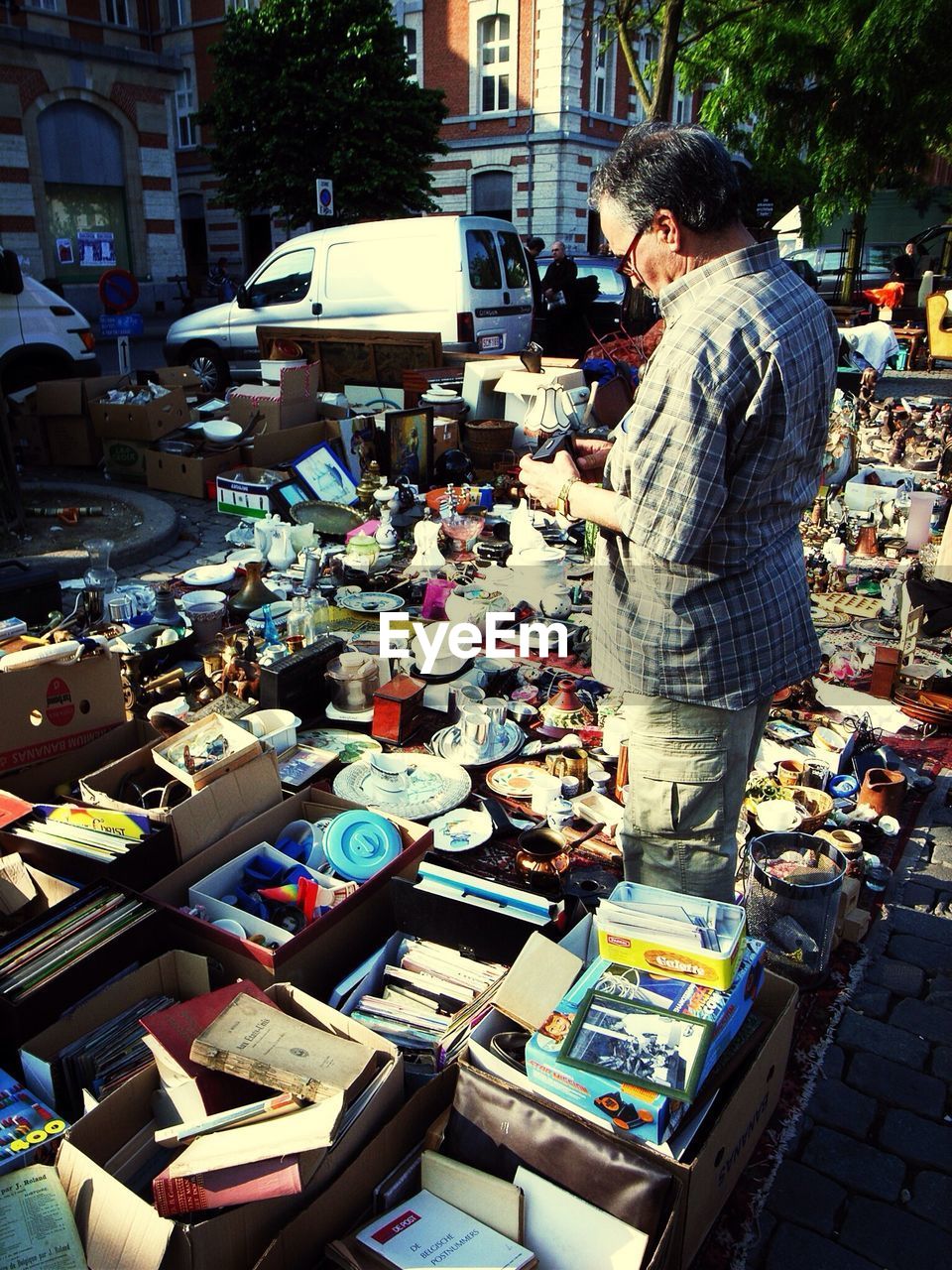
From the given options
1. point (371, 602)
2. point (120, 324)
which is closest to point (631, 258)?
point (371, 602)

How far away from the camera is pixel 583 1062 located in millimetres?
1784

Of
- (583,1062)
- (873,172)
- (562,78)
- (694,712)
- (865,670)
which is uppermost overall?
(562,78)

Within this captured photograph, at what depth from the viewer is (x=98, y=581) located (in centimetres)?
524

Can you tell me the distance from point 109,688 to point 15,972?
1369 millimetres

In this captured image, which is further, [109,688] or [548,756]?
[548,756]

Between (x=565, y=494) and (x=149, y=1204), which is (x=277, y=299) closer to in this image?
(x=565, y=494)

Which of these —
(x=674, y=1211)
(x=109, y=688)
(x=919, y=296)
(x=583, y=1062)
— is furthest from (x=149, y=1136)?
(x=919, y=296)

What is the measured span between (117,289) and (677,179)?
8341 mm

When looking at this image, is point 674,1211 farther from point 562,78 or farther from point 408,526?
point 562,78

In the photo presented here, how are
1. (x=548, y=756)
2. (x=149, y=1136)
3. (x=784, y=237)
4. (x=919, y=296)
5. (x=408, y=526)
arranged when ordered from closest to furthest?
(x=149, y=1136) → (x=548, y=756) → (x=408, y=526) → (x=784, y=237) → (x=919, y=296)

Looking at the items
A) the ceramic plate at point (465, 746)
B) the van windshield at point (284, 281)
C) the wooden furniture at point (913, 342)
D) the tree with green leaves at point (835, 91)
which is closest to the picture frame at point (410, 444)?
the van windshield at point (284, 281)

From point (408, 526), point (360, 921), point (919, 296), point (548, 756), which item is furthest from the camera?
point (919, 296)

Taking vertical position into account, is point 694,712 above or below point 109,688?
above

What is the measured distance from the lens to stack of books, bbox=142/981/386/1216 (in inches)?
66.6
